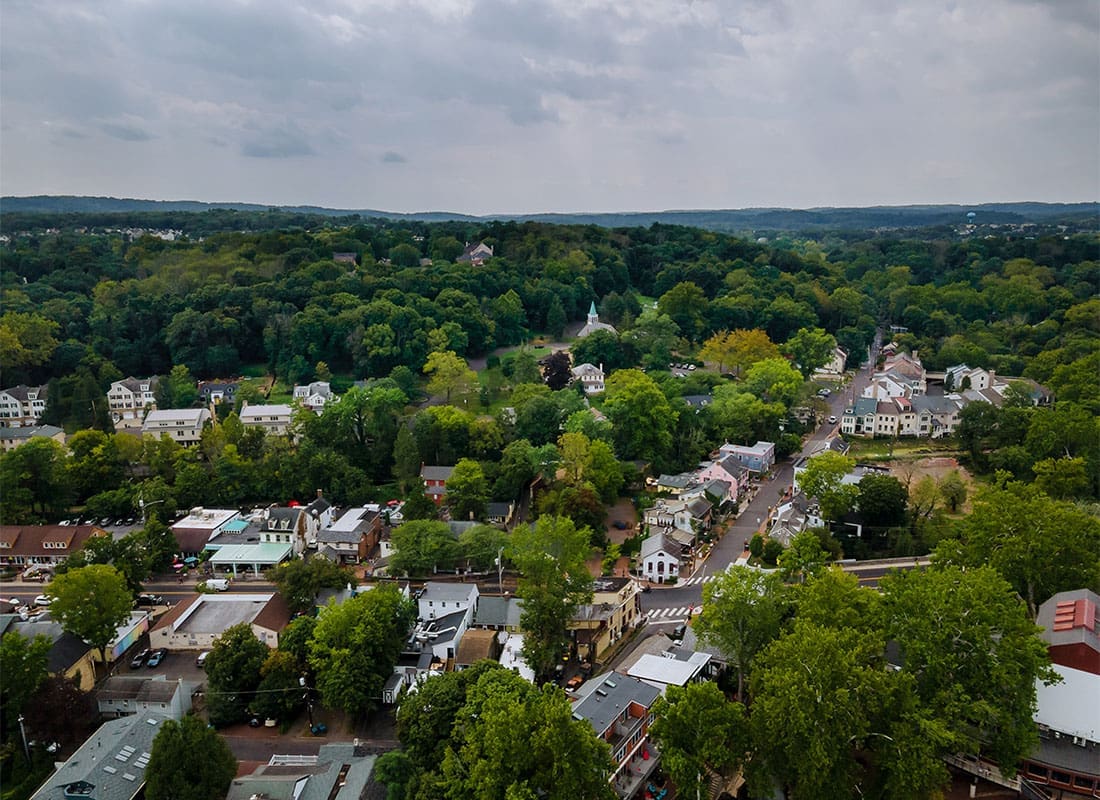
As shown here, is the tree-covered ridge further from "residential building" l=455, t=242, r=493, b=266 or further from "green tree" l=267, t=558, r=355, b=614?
"green tree" l=267, t=558, r=355, b=614

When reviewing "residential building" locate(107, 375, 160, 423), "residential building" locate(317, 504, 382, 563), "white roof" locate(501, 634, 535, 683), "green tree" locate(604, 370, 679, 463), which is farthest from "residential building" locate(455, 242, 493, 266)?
"white roof" locate(501, 634, 535, 683)

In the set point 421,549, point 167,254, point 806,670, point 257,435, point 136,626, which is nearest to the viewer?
point 806,670

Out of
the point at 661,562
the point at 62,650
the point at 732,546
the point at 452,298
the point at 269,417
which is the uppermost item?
the point at 452,298

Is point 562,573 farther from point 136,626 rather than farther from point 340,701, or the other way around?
point 136,626

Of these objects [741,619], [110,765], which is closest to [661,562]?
[741,619]

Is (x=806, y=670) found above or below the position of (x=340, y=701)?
above

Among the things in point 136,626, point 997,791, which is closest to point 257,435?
point 136,626

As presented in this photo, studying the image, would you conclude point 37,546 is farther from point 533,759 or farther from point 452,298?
point 452,298
